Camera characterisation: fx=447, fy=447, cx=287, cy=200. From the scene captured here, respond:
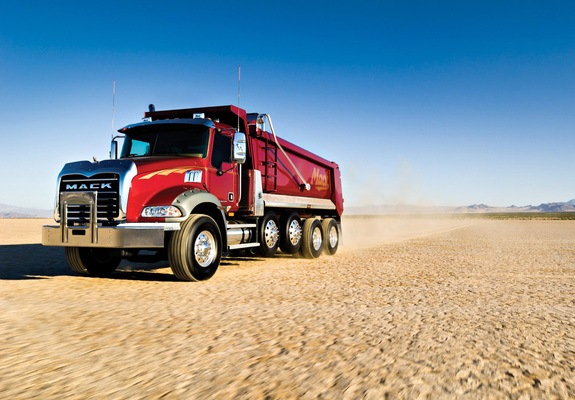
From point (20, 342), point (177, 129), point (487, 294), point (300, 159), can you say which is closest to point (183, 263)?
point (177, 129)

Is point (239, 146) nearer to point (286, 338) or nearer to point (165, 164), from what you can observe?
point (165, 164)

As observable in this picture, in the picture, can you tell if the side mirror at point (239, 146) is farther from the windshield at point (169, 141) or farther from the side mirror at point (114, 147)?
the side mirror at point (114, 147)

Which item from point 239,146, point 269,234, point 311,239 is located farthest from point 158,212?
point 311,239

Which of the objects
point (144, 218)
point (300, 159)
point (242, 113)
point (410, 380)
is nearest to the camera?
point (410, 380)

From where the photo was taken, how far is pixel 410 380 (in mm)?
3273

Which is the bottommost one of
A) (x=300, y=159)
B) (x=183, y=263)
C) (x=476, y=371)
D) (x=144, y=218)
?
(x=476, y=371)

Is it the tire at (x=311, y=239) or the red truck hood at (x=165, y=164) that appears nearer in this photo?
the red truck hood at (x=165, y=164)

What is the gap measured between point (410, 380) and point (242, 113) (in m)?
7.81

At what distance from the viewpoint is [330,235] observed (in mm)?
14047

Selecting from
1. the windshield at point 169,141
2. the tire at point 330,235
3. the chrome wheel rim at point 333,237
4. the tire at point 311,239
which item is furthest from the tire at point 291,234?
the windshield at point 169,141

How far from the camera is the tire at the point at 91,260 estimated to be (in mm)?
8445

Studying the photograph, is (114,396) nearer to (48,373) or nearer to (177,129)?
(48,373)

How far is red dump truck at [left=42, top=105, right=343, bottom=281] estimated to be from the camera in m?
7.25

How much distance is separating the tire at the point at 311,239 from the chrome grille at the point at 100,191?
6.17 meters
